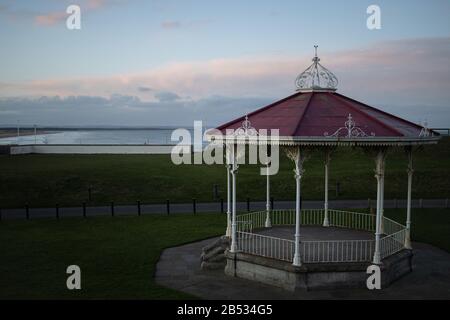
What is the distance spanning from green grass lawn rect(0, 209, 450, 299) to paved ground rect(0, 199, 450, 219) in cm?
175

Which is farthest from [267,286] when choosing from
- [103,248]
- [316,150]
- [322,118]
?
[103,248]

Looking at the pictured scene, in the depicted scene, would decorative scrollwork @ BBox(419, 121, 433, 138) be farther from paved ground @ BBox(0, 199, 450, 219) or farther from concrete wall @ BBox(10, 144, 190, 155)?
concrete wall @ BBox(10, 144, 190, 155)

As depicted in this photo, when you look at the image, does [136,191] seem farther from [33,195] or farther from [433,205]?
[433,205]

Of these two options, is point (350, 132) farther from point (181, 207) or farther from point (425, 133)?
point (181, 207)

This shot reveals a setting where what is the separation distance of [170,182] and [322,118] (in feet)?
67.7

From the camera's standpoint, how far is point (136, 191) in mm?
31641

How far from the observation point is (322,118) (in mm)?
14375

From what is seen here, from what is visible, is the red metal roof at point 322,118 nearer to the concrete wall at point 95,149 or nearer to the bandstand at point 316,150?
the bandstand at point 316,150

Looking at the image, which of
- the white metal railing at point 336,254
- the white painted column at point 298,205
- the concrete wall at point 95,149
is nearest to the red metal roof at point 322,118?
the white painted column at point 298,205

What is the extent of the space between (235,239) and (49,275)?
6130 mm

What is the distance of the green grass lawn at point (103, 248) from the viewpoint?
1338 cm

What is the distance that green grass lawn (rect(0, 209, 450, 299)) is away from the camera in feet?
43.9
